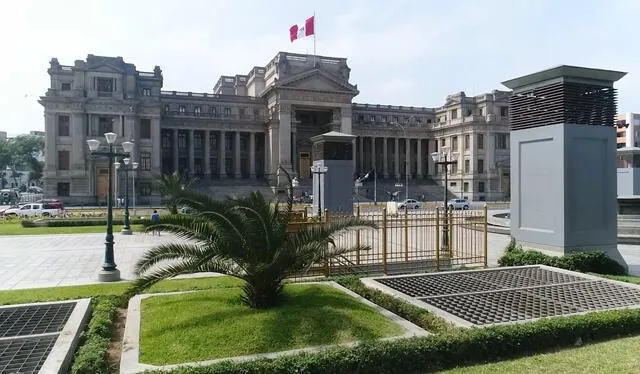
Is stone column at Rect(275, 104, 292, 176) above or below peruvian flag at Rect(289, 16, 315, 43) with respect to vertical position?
below

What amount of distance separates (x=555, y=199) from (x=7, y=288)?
15188 millimetres

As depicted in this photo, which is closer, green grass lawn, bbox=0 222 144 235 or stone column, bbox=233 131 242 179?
green grass lawn, bbox=0 222 144 235

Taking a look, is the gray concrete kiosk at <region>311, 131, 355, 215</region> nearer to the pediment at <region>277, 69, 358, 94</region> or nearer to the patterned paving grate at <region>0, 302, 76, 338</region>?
the patterned paving grate at <region>0, 302, 76, 338</region>

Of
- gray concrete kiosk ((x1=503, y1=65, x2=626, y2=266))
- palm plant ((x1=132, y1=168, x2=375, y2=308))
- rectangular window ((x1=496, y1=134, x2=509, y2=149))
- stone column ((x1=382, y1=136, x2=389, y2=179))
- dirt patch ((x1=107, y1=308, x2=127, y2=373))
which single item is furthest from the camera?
stone column ((x1=382, y1=136, x2=389, y2=179))

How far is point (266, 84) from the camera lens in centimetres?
7331

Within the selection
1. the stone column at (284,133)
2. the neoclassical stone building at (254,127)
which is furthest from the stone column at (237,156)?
the stone column at (284,133)

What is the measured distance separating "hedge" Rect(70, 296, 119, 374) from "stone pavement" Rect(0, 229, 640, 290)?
14.6 feet

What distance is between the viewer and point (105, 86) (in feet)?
189

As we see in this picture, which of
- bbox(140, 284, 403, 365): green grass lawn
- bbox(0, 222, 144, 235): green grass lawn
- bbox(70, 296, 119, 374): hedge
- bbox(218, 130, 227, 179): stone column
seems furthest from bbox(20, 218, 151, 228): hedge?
bbox(218, 130, 227, 179): stone column

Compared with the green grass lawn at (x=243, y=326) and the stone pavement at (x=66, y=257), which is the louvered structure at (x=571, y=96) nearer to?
the stone pavement at (x=66, y=257)

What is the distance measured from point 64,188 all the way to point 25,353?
57984mm

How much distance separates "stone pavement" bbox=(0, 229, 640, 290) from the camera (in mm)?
13203

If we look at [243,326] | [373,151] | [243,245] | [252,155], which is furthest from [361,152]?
[243,326]

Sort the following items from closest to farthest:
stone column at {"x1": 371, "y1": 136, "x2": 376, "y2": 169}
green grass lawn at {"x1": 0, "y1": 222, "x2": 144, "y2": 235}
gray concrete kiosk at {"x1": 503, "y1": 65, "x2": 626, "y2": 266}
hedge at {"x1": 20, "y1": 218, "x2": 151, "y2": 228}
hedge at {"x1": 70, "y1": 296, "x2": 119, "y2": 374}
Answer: hedge at {"x1": 70, "y1": 296, "x2": 119, "y2": 374} → gray concrete kiosk at {"x1": 503, "y1": 65, "x2": 626, "y2": 266} → green grass lawn at {"x1": 0, "y1": 222, "x2": 144, "y2": 235} → hedge at {"x1": 20, "y1": 218, "x2": 151, "y2": 228} → stone column at {"x1": 371, "y1": 136, "x2": 376, "y2": 169}
